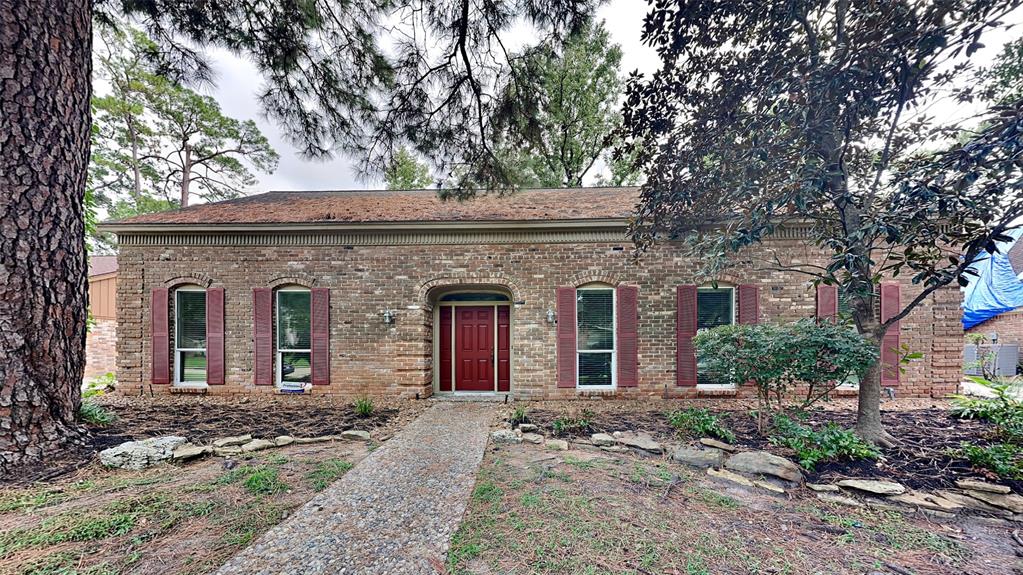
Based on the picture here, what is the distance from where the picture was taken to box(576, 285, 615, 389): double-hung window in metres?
6.59

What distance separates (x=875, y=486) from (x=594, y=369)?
3899mm

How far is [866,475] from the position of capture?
3.30 metres

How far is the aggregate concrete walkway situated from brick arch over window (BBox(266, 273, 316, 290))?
3853 mm

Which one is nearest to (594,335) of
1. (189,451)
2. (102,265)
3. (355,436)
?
(355,436)

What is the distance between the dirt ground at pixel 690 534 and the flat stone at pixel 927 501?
12cm

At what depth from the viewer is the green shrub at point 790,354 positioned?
3.86 m

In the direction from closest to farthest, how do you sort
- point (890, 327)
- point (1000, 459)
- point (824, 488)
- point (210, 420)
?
point (824, 488), point (1000, 459), point (210, 420), point (890, 327)

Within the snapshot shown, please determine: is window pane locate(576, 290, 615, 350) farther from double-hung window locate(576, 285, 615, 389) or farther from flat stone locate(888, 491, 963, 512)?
flat stone locate(888, 491, 963, 512)

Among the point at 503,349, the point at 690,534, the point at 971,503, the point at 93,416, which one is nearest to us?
the point at 690,534

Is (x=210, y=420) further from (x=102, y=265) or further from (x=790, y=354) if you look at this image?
(x=102, y=265)

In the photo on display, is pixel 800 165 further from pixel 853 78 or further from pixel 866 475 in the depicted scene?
pixel 866 475

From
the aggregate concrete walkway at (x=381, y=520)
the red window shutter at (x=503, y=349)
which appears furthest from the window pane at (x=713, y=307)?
the aggregate concrete walkway at (x=381, y=520)

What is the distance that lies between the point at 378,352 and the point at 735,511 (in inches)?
221

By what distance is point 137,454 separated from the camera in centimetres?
354
